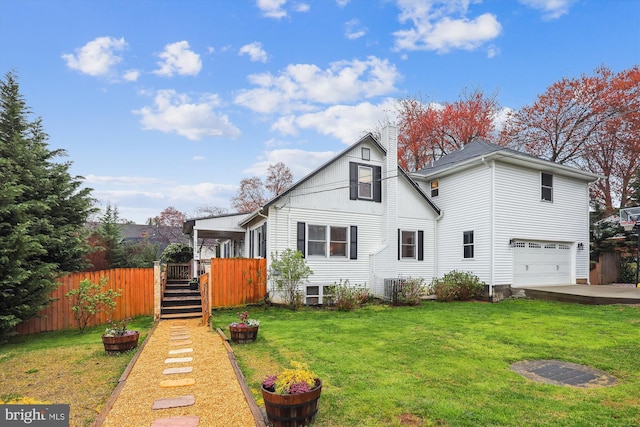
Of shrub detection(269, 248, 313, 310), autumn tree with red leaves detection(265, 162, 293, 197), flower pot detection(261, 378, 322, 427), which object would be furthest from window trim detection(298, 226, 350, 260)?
autumn tree with red leaves detection(265, 162, 293, 197)

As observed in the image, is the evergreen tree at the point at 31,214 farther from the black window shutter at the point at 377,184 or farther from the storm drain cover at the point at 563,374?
the black window shutter at the point at 377,184

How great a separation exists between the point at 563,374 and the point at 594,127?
22.0m

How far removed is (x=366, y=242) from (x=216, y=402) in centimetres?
1031

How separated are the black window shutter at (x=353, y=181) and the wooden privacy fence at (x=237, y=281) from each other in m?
4.19

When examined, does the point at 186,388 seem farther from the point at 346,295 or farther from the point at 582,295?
the point at 582,295

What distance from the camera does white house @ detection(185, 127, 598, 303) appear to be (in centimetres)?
1323

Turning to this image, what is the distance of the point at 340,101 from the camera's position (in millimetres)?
19438

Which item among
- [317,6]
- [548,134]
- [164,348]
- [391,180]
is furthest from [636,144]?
[164,348]

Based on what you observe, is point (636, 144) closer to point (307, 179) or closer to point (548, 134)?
point (548, 134)

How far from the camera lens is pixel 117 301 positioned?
10516 mm

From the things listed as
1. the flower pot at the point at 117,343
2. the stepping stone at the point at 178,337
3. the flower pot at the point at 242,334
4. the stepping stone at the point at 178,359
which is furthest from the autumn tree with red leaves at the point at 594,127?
the flower pot at the point at 117,343

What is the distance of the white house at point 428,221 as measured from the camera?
13.2m

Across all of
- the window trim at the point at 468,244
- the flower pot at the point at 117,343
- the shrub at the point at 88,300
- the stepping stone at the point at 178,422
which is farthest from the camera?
the window trim at the point at 468,244

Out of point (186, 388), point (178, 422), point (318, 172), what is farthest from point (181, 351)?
point (318, 172)
